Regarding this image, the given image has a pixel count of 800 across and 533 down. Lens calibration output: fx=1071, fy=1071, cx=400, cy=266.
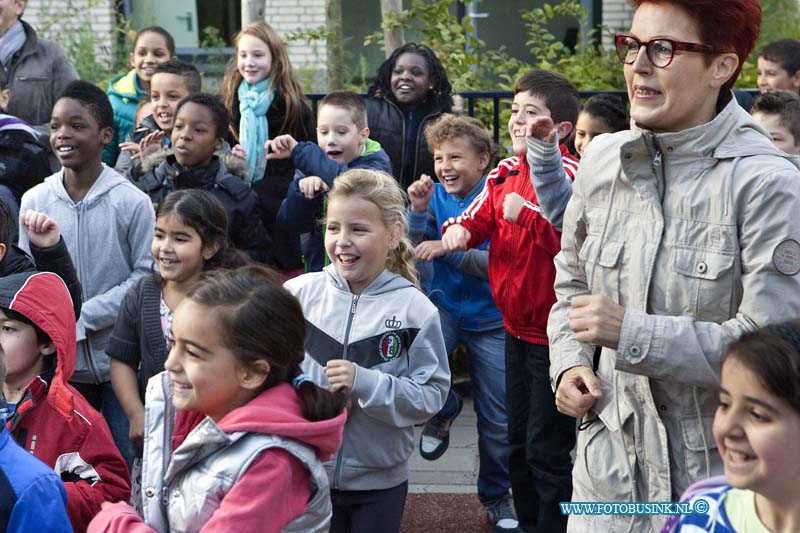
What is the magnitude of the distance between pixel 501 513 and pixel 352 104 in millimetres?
2195

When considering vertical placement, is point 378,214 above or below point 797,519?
above

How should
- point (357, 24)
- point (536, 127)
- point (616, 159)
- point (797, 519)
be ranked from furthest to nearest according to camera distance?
point (357, 24), point (536, 127), point (616, 159), point (797, 519)

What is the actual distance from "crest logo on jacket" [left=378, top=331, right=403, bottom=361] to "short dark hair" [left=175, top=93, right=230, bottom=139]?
2236 millimetres

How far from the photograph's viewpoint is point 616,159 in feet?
9.74

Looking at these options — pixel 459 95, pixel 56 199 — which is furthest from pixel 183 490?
pixel 459 95

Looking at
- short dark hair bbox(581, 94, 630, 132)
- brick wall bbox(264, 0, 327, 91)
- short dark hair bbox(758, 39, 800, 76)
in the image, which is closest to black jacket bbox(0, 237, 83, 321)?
short dark hair bbox(581, 94, 630, 132)

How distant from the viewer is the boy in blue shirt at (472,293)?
5.12 m

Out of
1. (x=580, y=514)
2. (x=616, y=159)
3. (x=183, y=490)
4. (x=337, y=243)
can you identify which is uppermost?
(x=616, y=159)

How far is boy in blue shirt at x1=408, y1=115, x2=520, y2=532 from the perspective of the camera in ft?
16.8

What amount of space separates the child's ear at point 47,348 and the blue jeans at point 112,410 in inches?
46.6

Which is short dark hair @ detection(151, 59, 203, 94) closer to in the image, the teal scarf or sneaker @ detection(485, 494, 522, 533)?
the teal scarf

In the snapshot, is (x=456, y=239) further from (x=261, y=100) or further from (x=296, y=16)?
(x=296, y=16)

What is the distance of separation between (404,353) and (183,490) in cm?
122

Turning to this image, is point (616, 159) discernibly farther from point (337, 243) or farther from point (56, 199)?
point (56, 199)
